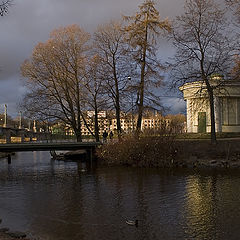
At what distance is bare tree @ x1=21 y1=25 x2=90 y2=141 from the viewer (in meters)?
35.2

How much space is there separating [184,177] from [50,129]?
1863cm

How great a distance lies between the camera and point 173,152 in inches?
1145

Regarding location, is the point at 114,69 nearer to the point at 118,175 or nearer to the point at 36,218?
the point at 118,175

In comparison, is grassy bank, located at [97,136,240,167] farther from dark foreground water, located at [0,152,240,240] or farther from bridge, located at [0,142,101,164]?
dark foreground water, located at [0,152,240,240]

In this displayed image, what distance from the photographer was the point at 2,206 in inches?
572

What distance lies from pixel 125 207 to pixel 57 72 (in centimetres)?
2457

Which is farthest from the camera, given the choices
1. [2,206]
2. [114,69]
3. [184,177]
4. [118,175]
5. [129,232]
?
[114,69]

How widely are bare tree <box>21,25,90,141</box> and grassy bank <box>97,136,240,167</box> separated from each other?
8.55m

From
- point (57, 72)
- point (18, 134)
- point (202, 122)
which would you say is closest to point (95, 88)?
point (57, 72)

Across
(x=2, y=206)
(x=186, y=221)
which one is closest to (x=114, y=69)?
(x=2, y=206)

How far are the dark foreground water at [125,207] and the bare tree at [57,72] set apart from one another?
14307 millimetres

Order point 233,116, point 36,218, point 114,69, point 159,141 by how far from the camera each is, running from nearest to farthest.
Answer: point 36,218 < point 159,141 < point 114,69 < point 233,116

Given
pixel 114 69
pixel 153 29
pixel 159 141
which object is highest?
pixel 153 29

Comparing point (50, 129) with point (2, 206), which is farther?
point (50, 129)
